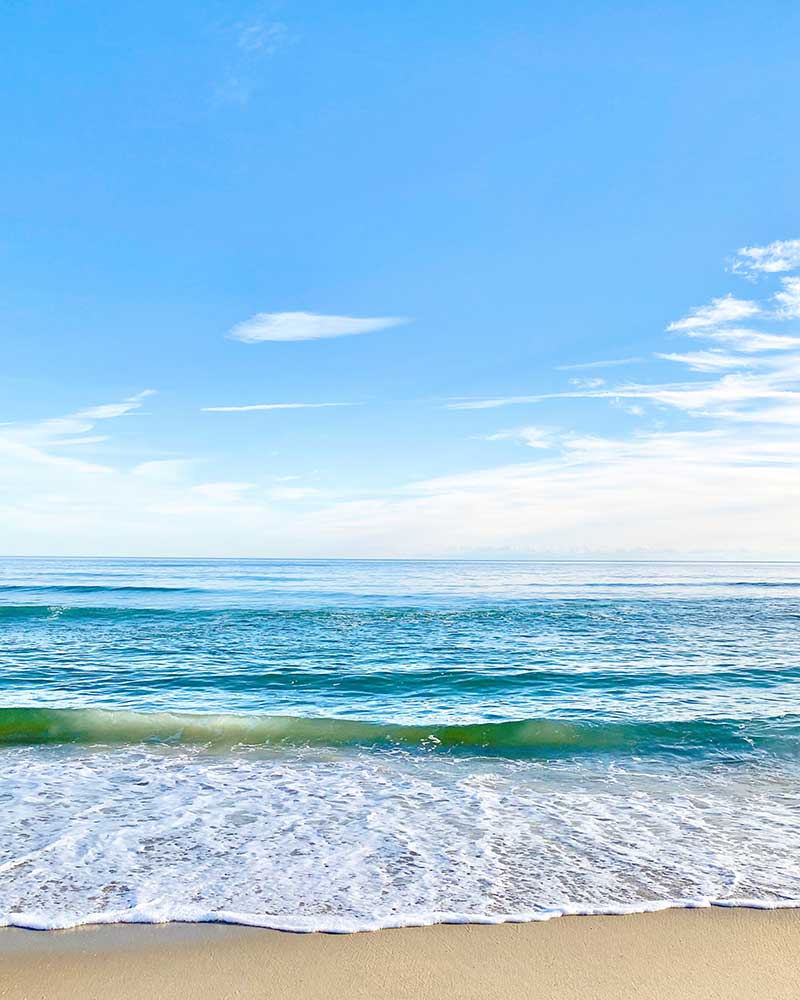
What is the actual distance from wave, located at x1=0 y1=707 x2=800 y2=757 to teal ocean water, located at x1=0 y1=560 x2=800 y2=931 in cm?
5

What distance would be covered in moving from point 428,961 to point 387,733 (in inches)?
240

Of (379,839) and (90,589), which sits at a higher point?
(379,839)

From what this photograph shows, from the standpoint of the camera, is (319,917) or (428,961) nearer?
(428,961)

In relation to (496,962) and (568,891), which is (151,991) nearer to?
(496,962)

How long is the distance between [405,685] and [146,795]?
22.9 ft

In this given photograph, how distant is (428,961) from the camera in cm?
405

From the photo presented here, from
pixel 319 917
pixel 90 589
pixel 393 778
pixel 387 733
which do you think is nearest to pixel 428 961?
pixel 319 917

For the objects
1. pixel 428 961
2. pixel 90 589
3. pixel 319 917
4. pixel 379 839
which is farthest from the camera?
pixel 90 589

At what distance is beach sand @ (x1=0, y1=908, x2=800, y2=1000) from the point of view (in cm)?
379

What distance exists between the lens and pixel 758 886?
5027mm

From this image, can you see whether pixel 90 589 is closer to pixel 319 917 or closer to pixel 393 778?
pixel 393 778

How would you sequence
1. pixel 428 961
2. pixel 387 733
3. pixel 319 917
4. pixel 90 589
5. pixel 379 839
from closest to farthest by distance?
pixel 428 961 → pixel 319 917 → pixel 379 839 → pixel 387 733 → pixel 90 589

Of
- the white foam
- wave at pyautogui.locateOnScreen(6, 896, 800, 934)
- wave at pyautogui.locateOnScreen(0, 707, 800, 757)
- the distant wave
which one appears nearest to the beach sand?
wave at pyautogui.locateOnScreen(6, 896, 800, 934)

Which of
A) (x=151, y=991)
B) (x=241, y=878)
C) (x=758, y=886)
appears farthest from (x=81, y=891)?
(x=758, y=886)
